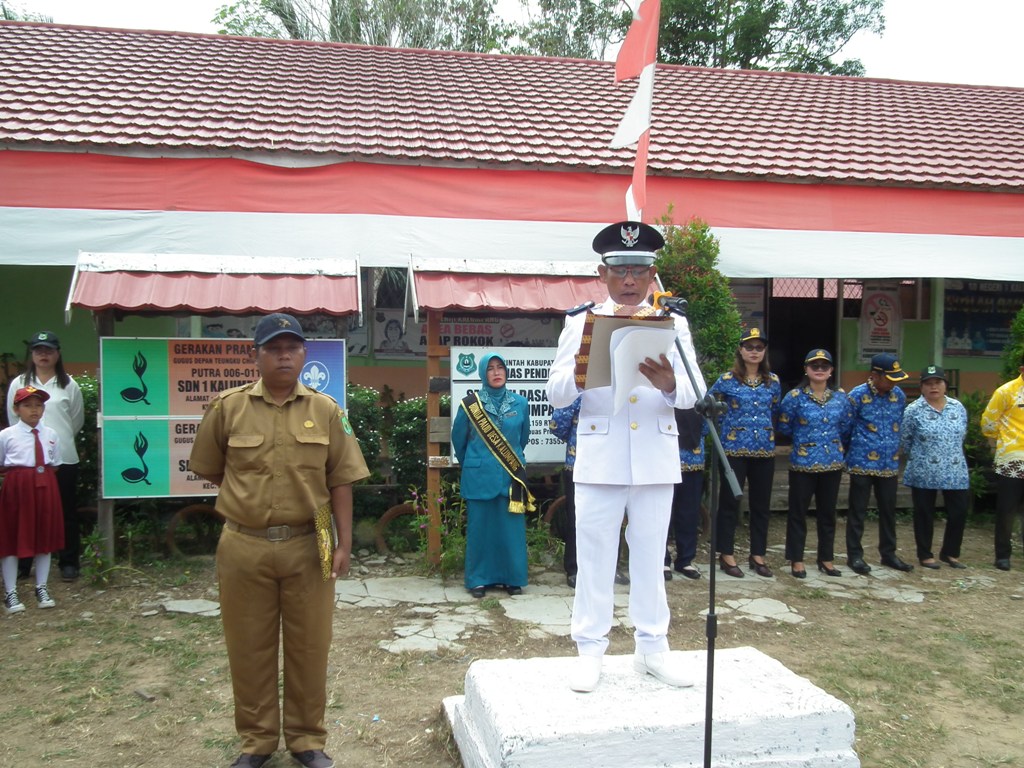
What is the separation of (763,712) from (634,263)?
1891 mm

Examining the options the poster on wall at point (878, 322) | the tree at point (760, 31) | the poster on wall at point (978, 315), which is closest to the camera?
the poster on wall at point (978, 315)

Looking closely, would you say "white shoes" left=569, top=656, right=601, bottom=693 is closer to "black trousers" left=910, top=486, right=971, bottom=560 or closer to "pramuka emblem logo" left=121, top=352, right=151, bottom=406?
"pramuka emblem logo" left=121, top=352, right=151, bottom=406

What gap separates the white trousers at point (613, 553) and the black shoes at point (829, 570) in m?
3.84

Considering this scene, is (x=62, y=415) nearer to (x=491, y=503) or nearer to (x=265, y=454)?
(x=491, y=503)

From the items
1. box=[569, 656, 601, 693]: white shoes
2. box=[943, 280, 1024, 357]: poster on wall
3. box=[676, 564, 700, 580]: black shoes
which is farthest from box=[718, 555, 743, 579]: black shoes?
box=[943, 280, 1024, 357]: poster on wall

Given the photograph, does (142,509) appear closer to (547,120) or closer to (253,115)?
(253,115)

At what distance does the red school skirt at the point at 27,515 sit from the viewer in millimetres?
5746

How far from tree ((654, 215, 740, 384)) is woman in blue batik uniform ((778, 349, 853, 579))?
2.61 feet

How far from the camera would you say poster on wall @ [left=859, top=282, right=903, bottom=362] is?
442 inches

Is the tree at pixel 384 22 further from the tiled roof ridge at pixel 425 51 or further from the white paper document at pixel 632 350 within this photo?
the white paper document at pixel 632 350

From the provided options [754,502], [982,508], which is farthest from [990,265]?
[754,502]

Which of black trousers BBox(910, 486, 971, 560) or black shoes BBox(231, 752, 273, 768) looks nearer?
black shoes BBox(231, 752, 273, 768)

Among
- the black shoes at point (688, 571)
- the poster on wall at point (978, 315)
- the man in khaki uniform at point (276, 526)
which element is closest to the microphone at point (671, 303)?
the man in khaki uniform at point (276, 526)

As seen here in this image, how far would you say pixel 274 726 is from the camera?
361 centimetres
